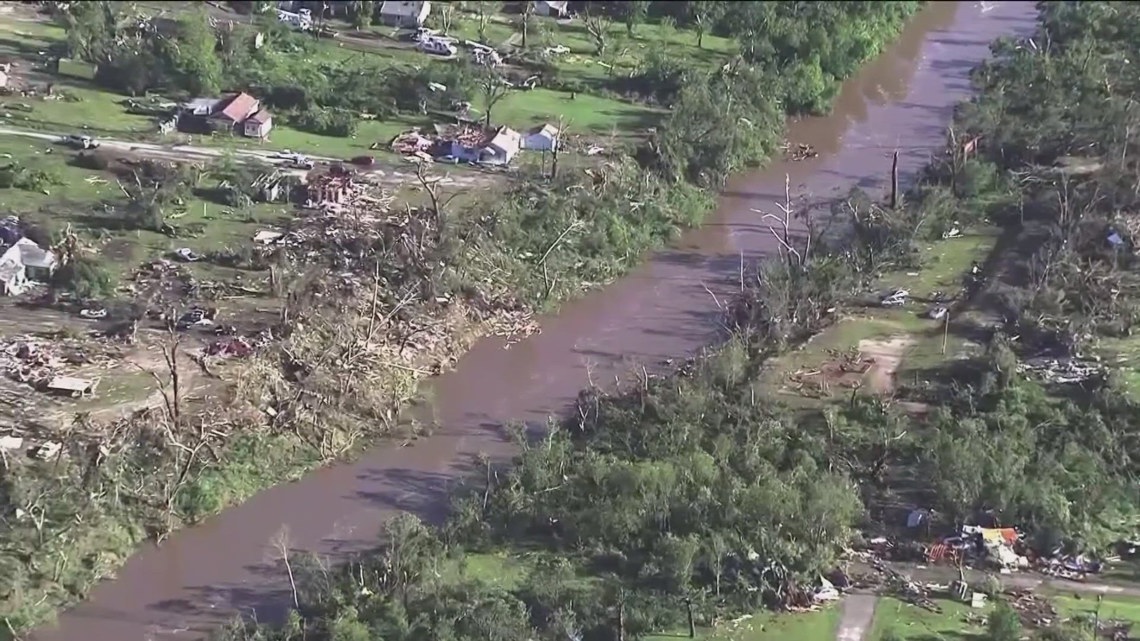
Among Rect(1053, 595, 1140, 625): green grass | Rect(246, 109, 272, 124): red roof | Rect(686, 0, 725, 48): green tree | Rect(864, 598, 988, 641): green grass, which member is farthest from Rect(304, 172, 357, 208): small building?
Rect(1053, 595, 1140, 625): green grass

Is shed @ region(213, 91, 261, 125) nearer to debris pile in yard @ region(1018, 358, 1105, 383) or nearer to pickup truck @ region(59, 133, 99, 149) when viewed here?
pickup truck @ region(59, 133, 99, 149)

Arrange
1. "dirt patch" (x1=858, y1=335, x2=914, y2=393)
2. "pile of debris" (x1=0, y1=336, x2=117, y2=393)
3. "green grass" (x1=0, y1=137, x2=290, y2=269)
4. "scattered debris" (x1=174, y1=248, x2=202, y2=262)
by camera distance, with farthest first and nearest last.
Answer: "green grass" (x1=0, y1=137, x2=290, y2=269)
"scattered debris" (x1=174, y1=248, x2=202, y2=262)
"dirt patch" (x1=858, y1=335, x2=914, y2=393)
"pile of debris" (x1=0, y1=336, x2=117, y2=393)

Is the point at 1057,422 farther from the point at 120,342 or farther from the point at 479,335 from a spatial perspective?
the point at 120,342

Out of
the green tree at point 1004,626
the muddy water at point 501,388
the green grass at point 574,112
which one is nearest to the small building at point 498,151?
the green grass at point 574,112

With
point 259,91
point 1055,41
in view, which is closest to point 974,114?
point 1055,41

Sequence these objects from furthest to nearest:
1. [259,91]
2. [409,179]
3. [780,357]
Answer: [259,91], [409,179], [780,357]
